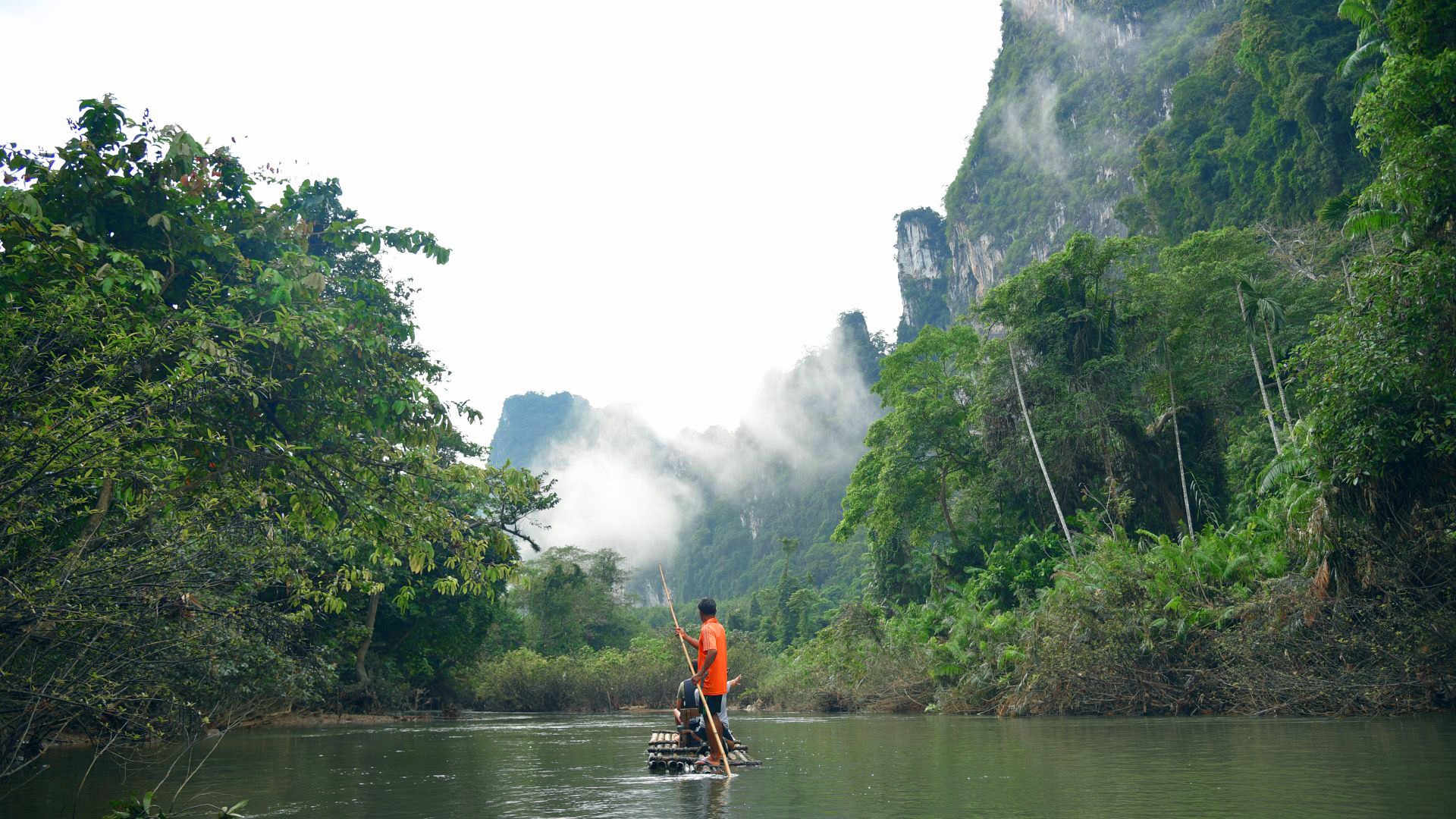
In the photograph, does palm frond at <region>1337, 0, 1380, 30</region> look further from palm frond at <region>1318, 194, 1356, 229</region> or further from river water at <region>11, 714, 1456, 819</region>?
river water at <region>11, 714, 1456, 819</region>

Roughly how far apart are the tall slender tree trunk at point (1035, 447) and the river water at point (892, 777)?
41.5 ft

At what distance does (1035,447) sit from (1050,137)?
3066 inches

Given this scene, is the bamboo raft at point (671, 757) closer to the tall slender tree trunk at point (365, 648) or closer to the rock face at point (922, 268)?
the tall slender tree trunk at point (365, 648)

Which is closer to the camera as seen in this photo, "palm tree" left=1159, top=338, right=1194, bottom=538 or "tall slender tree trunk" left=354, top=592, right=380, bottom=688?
"palm tree" left=1159, top=338, right=1194, bottom=538

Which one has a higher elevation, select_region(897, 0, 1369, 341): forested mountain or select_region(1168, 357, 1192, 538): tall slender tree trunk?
select_region(897, 0, 1369, 341): forested mountain

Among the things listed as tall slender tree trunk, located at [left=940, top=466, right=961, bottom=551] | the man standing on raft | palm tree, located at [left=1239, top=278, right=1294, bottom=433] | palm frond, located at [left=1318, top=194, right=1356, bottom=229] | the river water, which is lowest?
the river water

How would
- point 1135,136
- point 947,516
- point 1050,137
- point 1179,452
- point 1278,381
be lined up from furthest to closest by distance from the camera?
point 1050,137
point 1135,136
point 947,516
point 1179,452
point 1278,381

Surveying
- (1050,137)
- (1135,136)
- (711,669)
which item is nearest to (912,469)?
(711,669)

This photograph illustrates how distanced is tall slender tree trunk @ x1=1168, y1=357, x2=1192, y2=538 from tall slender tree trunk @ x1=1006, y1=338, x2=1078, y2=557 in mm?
3169

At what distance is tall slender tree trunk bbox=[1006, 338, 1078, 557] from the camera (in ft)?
88.5

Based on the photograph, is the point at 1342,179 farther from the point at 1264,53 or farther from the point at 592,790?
the point at 592,790

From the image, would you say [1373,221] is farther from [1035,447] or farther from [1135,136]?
[1135,136]

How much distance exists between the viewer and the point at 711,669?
9.62 m

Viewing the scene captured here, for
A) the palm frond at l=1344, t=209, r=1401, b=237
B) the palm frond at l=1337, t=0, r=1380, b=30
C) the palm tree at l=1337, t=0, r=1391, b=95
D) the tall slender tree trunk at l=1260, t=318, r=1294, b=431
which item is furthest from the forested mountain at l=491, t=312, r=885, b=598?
the palm frond at l=1344, t=209, r=1401, b=237
